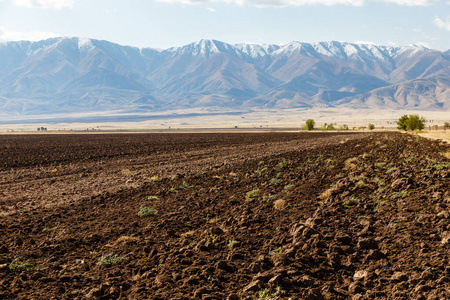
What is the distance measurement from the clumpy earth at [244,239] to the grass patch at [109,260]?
0.04m

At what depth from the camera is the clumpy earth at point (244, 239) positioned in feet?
25.3

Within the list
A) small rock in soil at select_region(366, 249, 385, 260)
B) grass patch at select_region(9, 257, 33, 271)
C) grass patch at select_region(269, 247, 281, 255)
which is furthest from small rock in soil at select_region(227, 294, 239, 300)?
grass patch at select_region(9, 257, 33, 271)

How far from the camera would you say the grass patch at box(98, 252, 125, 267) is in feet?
31.3

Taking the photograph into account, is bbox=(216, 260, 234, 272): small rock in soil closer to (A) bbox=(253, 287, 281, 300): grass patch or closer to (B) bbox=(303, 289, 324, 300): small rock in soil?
(A) bbox=(253, 287, 281, 300): grass patch

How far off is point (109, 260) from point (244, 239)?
9.86 ft

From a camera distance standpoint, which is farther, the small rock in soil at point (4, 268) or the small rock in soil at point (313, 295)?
the small rock in soil at point (4, 268)

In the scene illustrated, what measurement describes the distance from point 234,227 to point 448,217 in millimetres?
4869

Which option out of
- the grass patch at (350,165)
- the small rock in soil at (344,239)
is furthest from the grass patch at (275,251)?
the grass patch at (350,165)

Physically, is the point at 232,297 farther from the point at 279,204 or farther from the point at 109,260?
the point at 279,204

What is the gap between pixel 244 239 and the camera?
10.3m

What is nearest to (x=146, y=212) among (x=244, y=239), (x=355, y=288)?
(x=244, y=239)

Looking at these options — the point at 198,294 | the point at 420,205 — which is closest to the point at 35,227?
the point at 198,294

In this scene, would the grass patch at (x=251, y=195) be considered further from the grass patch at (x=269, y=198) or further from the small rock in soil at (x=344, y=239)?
the small rock in soil at (x=344, y=239)

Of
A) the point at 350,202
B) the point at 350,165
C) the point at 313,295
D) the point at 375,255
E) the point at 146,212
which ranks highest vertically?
the point at 350,165
